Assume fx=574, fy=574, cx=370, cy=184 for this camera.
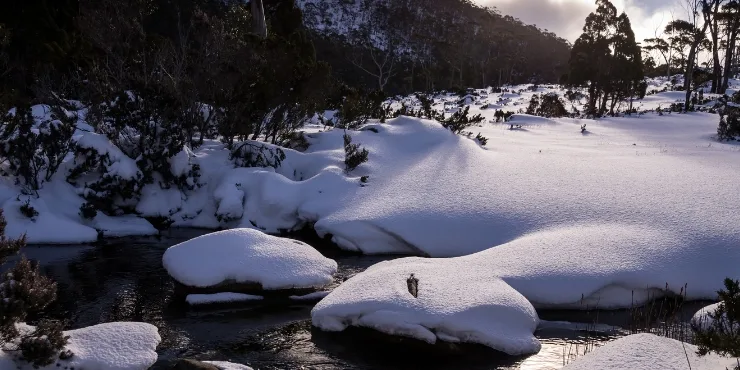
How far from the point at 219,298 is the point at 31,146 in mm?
6377

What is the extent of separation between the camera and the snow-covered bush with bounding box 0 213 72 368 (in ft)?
14.8

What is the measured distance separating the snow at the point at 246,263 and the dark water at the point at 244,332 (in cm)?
38

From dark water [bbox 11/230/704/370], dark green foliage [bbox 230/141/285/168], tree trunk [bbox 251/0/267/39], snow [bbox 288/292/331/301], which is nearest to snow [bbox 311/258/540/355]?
dark water [bbox 11/230/704/370]

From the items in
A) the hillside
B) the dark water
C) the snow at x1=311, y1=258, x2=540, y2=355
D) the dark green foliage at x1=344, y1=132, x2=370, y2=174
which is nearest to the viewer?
the dark water

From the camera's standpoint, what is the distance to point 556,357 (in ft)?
19.7

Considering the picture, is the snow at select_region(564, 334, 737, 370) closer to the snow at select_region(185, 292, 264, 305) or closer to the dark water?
the dark water

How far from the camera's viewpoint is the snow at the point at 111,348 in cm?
508

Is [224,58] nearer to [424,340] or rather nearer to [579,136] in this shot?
[424,340]

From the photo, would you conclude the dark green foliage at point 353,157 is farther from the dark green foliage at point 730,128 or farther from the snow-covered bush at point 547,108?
the snow-covered bush at point 547,108

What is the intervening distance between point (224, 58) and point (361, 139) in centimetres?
402

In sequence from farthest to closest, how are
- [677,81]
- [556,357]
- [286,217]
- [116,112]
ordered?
1. [677,81]
2. [116,112]
3. [286,217]
4. [556,357]

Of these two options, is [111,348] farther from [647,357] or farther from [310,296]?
[647,357]

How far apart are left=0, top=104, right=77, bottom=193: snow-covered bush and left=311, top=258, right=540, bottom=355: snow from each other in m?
7.71

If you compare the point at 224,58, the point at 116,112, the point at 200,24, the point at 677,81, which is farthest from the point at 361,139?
the point at 677,81
